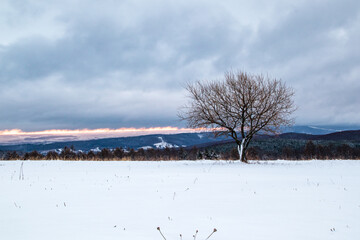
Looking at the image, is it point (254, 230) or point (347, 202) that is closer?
point (254, 230)

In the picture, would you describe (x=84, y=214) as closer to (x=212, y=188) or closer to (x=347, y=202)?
(x=212, y=188)

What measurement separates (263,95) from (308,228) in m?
17.8

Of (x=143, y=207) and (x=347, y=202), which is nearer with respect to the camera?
(x=143, y=207)

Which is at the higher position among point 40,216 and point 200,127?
point 200,127

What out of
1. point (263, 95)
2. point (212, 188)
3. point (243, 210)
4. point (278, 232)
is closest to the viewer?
point (278, 232)

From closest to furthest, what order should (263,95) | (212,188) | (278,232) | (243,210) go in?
1. (278,232)
2. (243,210)
3. (212,188)
4. (263,95)

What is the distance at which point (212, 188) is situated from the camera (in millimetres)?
8617

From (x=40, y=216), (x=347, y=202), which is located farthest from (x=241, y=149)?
(x=40, y=216)

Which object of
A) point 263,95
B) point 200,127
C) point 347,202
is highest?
point 263,95

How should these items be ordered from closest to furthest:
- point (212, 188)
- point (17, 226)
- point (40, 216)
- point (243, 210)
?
point (17, 226) < point (40, 216) < point (243, 210) < point (212, 188)

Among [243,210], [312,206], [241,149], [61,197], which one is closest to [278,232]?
[243,210]

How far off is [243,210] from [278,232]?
59.3 inches

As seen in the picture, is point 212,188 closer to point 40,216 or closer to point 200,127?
point 40,216

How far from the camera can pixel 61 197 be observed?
7238mm
